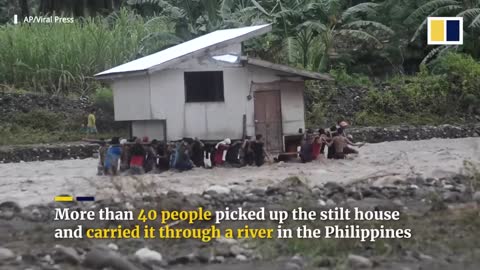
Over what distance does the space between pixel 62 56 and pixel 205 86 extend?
37.2 ft

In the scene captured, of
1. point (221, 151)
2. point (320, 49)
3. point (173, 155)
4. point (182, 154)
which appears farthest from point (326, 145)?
point (320, 49)

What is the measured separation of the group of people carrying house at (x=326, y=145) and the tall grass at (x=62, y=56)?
9357 millimetres

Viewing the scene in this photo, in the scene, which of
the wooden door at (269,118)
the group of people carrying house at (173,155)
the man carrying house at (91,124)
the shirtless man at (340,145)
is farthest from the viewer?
the man carrying house at (91,124)

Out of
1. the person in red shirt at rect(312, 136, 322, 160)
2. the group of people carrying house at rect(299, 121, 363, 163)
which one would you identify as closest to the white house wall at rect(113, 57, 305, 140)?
the group of people carrying house at rect(299, 121, 363, 163)

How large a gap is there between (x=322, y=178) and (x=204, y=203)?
411cm

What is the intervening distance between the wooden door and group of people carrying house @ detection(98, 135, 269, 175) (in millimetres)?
570

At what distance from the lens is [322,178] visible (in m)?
16.0

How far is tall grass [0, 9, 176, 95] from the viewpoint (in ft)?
91.6

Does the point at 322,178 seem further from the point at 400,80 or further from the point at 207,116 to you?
the point at 400,80

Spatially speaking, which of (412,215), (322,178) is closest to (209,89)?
(322,178)

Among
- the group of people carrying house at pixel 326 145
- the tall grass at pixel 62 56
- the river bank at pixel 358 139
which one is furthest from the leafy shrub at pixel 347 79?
the group of people carrying house at pixel 326 145

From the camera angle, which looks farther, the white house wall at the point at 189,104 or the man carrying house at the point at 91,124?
the man carrying house at the point at 91,124

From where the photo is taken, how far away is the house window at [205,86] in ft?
59.8

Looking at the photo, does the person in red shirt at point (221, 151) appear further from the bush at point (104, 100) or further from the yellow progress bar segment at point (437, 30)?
the yellow progress bar segment at point (437, 30)
